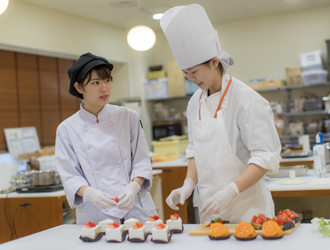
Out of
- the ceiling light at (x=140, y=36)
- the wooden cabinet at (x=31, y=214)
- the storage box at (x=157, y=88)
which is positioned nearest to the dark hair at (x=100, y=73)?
the wooden cabinet at (x=31, y=214)

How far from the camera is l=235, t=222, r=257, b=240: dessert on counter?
1418 mm

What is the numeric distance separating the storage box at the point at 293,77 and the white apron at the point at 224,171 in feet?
16.0

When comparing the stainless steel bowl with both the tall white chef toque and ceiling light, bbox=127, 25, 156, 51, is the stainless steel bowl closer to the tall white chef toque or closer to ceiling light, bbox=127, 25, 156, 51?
the tall white chef toque

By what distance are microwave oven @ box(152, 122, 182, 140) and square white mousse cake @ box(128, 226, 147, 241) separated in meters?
5.58

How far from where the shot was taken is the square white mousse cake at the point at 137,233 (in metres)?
1.53

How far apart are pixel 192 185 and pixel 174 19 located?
75cm

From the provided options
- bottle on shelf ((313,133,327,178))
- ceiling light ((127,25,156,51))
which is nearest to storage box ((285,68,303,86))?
ceiling light ((127,25,156,51))

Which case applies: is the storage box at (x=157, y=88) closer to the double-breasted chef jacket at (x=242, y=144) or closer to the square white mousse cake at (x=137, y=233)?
the double-breasted chef jacket at (x=242, y=144)

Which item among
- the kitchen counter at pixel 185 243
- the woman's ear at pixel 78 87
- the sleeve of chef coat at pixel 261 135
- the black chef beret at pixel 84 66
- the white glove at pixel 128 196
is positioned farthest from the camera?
the woman's ear at pixel 78 87

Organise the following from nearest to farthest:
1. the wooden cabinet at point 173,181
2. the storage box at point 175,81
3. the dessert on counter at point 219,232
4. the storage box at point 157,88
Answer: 1. the dessert on counter at point 219,232
2. the wooden cabinet at point 173,181
3. the storage box at point 175,81
4. the storage box at point 157,88

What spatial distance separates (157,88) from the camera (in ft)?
23.4

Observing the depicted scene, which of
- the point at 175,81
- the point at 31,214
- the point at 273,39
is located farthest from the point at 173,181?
the point at 273,39

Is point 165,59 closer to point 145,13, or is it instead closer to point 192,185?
point 145,13

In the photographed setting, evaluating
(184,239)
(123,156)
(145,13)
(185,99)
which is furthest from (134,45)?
(184,239)
